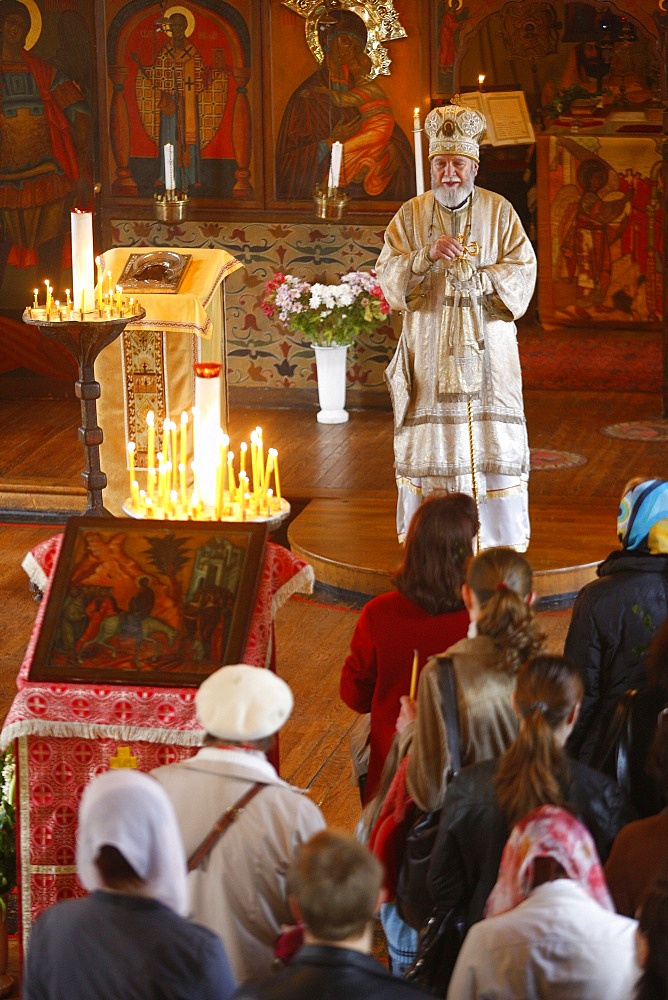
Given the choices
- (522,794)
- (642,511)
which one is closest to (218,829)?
(522,794)

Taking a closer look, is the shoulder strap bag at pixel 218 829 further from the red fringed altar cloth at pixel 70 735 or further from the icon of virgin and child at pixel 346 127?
the icon of virgin and child at pixel 346 127

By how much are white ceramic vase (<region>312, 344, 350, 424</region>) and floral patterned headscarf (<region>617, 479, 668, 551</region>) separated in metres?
6.55

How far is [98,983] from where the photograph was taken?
2.52 metres

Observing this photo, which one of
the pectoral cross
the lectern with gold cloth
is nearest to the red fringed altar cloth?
the pectoral cross

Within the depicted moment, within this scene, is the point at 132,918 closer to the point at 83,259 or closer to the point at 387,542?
the point at 83,259

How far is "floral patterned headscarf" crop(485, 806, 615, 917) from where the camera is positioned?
9.05 ft

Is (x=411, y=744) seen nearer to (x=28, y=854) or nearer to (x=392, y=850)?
(x=392, y=850)

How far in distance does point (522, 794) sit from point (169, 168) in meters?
8.47

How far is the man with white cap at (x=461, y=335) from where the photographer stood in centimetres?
679

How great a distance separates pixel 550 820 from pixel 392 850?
1.01 m

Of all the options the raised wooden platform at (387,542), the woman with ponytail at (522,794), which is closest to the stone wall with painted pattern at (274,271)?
the raised wooden platform at (387,542)

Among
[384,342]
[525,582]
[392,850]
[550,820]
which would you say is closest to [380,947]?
[392,850]

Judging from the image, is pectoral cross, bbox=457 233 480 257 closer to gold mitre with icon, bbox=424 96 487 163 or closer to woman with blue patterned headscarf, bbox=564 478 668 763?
gold mitre with icon, bbox=424 96 487 163

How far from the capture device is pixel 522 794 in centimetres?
302
